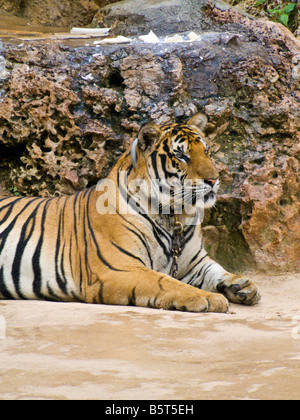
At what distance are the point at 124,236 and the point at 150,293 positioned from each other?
2.22 feet

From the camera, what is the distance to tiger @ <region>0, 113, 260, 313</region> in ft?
14.8

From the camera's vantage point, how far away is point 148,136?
184 inches

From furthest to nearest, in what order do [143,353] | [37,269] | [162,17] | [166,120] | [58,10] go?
[58,10] → [162,17] → [166,120] → [37,269] → [143,353]

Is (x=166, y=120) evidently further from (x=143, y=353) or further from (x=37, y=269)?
(x=143, y=353)

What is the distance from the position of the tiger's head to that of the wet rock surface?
3.65ft

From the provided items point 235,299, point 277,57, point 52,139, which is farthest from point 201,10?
point 235,299

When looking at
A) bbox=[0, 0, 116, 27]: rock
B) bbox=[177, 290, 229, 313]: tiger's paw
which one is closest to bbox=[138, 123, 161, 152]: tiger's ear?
bbox=[177, 290, 229, 313]: tiger's paw

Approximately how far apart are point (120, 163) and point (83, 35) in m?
2.76

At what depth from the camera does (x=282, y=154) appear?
6.01m

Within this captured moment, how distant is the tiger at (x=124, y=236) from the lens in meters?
4.51

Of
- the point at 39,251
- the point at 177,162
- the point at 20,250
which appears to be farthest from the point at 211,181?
the point at 20,250

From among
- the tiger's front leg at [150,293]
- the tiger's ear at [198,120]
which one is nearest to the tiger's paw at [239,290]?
the tiger's front leg at [150,293]

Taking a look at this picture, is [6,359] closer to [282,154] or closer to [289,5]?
[282,154]

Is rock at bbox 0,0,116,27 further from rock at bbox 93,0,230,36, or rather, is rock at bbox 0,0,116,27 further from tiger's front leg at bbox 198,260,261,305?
tiger's front leg at bbox 198,260,261,305
